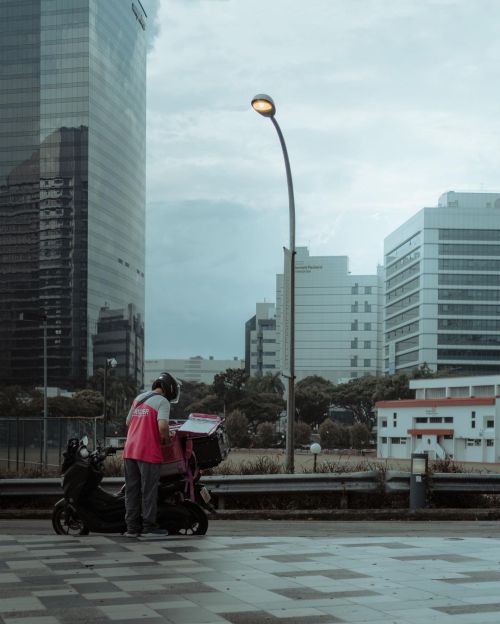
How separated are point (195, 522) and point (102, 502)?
1013 millimetres

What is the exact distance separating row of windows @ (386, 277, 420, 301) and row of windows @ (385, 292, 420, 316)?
1280 mm

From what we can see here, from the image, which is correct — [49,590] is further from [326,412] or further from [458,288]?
[458,288]

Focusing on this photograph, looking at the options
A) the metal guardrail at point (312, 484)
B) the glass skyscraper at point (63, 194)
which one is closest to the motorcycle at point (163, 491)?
the metal guardrail at point (312, 484)

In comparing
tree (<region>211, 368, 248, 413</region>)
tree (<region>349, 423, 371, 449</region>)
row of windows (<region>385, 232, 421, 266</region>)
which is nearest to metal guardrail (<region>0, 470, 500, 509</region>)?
tree (<region>349, 423, 371, 449</region>)

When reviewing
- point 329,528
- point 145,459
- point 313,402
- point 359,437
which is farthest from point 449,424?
point 145,459

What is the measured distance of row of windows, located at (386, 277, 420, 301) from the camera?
493ft

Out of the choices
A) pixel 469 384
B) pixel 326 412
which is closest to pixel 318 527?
pixel 469 384

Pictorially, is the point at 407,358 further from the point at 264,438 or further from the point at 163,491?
the point at 163,491

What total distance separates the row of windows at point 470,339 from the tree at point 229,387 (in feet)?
115

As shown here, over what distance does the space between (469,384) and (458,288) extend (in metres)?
54.7

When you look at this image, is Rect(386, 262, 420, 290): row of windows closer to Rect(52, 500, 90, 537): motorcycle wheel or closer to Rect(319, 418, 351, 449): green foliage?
Rect(319, 418, 351, 449): green foliage

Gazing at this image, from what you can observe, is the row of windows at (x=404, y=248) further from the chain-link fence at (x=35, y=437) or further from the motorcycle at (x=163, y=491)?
the motorcycle at (x=163, y=491)

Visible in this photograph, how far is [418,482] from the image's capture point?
13.1 m

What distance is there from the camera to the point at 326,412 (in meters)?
133
